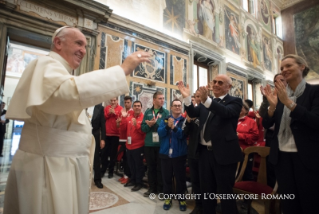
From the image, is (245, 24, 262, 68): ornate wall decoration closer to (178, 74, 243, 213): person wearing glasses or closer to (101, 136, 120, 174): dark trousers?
(101, 136, 120, 174): dark trousers

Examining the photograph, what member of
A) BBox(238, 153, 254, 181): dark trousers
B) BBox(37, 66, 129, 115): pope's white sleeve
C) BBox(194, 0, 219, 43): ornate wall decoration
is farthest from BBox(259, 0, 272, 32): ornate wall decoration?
BBox(37, 66, 129, 115): pope's white sleeve

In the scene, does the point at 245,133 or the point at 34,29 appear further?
the point at 34,29

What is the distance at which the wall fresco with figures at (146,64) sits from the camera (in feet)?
18.8

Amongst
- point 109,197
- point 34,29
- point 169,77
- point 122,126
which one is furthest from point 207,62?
point 109,197

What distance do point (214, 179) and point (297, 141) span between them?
0.95 m

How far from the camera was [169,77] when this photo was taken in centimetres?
714

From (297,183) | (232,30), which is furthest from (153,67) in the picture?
(232,30)

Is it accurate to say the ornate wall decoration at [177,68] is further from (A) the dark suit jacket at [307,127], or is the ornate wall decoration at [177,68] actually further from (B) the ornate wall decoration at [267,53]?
(B) the ornate wall decoration at [267,53]

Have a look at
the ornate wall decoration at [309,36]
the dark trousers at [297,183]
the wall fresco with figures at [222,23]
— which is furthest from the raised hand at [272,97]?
the ornate wall decoration at [309,36]

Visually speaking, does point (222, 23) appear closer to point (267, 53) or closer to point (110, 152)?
point (267, 53)

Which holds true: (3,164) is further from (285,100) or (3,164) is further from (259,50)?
(259,50)

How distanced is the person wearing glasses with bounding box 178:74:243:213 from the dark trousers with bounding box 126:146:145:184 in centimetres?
179

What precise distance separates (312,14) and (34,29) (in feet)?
53.4

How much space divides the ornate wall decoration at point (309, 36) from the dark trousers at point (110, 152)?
1419 cm
